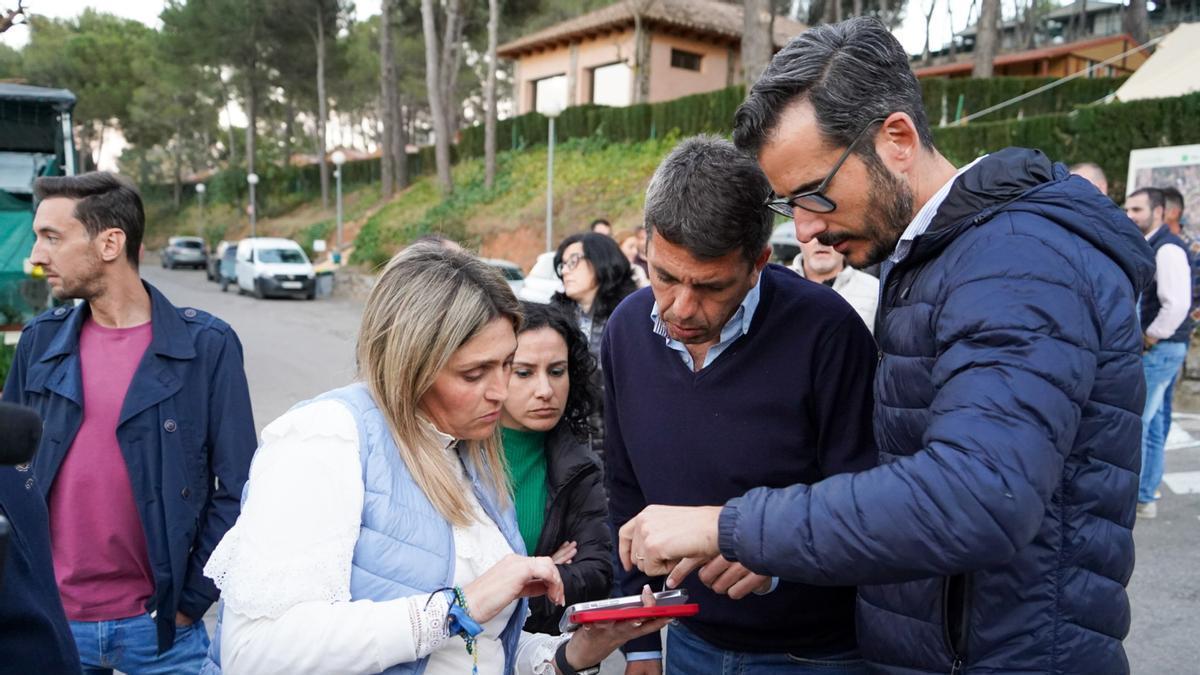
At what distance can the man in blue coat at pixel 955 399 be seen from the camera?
125 centimetres

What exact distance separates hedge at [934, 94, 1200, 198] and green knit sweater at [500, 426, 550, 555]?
11.0 metres

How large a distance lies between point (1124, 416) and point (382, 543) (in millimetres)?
1366

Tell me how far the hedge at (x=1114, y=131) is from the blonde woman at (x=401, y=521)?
1184 cm

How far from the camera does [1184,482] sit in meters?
7.06

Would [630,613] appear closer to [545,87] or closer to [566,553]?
[566,553]

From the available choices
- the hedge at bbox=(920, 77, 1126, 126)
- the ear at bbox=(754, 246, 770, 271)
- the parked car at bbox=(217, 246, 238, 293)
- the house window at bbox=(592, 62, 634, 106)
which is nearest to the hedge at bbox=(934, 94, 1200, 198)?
the hedge at bbox=(920, 77, 1126, 126)

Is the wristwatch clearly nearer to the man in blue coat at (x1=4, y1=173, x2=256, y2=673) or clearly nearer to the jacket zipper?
the jacket zipper

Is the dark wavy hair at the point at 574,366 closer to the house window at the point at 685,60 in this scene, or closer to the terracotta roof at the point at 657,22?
the terracotta roof at the point at 657,22

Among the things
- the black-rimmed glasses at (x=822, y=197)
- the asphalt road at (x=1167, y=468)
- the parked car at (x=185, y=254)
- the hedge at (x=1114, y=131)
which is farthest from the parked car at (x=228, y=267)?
the black-rimmed glasses at (x=822, y=197)

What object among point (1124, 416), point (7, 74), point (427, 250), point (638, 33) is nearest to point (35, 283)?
point (427, 250)

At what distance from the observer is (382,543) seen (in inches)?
66.2

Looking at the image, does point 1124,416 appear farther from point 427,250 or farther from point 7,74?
point 7,74

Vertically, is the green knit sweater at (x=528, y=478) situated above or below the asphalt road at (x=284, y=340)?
above

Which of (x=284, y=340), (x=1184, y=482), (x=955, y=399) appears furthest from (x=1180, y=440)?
(x=284, y=340)
